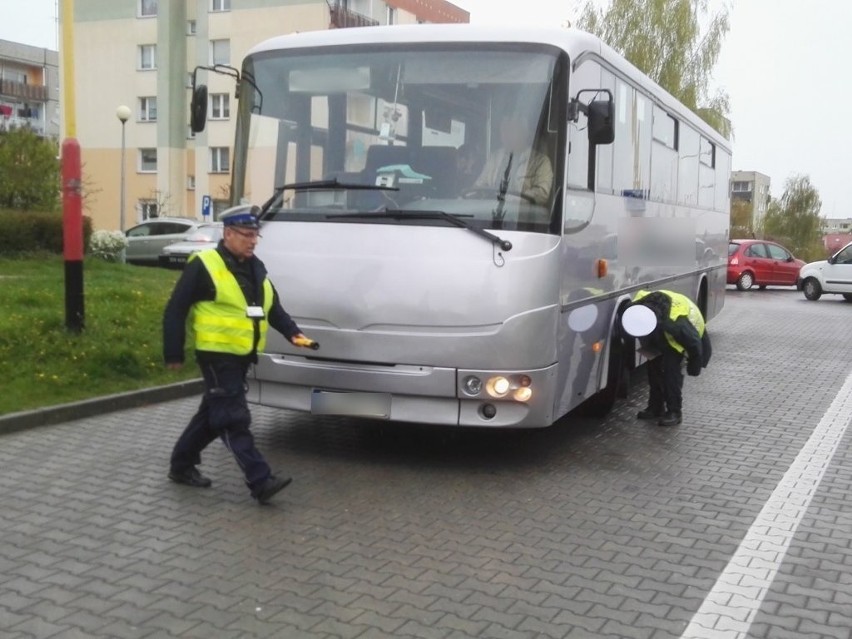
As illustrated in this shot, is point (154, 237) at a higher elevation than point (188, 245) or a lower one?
higher

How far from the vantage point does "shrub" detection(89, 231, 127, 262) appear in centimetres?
2180

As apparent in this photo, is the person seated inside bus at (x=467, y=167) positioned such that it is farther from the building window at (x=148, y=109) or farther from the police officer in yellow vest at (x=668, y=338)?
the building window at (x=148, y=109)

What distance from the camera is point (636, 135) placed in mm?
10141

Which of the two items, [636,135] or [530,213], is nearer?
[530,213]

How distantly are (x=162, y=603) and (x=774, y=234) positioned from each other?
278 ft

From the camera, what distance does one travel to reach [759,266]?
111 ft

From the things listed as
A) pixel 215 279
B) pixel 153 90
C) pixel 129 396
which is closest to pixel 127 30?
pixel 153 90

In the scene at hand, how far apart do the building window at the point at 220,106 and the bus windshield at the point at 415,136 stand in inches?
1751

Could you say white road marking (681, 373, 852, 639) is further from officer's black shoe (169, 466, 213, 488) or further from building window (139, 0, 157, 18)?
building window (139, 0, 157, 18)

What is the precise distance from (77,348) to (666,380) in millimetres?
5501

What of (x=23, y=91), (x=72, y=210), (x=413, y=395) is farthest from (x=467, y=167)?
(x=23, y=91)

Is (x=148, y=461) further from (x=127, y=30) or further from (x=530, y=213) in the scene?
(x=127, y=30)

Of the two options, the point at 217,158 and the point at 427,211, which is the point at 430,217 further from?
the point at 217,158

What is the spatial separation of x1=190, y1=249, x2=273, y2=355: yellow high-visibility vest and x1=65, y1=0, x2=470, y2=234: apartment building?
4537cm
